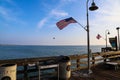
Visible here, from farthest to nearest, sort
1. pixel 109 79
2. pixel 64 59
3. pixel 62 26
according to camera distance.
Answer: pixel 62 26 → pixel 64 59 → pixel 109 79

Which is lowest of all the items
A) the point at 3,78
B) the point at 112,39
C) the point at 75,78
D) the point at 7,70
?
the point at 75,78

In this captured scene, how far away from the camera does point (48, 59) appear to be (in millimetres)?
6254

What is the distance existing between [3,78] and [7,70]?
1.04ft

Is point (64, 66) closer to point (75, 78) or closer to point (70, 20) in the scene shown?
point (75, 78)

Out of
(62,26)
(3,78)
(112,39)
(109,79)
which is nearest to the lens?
(3,78)

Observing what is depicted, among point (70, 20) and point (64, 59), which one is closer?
point (64, 59)

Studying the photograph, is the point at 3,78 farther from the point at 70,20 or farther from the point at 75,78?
the point at 70,20

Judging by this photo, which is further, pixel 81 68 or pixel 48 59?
pixel 81 68

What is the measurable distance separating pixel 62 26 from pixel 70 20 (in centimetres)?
64

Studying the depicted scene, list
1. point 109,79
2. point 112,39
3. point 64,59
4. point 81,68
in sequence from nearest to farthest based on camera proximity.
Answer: point 109,79 < point 64,59 < point 81,68 < point 112,39

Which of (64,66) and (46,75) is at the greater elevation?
(64,66)

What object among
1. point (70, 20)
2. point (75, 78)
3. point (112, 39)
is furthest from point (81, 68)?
point (112, 39)

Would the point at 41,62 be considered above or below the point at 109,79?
above

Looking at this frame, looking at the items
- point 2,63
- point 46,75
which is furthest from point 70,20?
point 2,63
